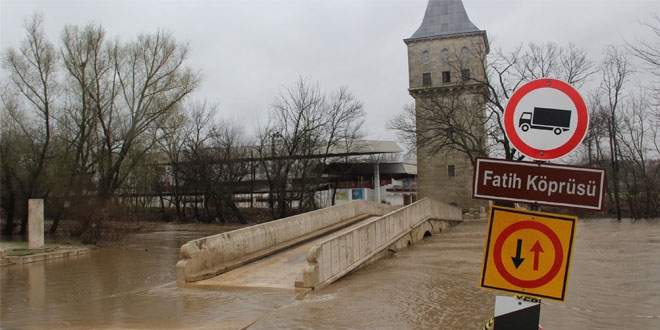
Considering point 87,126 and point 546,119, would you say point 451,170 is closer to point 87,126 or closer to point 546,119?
point 87,126

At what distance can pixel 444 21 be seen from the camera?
62.6 metres

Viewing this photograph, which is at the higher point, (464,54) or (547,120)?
(464,54)

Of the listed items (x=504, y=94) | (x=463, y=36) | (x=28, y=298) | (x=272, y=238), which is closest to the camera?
(x=28, y=298)

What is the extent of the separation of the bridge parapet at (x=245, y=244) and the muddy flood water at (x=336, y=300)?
80 centimetres

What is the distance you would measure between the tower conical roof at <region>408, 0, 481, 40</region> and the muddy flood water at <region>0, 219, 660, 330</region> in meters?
46.8

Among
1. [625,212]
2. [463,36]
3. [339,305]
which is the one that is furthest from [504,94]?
[339,305]

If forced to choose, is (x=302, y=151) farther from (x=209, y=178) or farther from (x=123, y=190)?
(x=123, y=190)

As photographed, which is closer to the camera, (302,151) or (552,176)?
(552,176)

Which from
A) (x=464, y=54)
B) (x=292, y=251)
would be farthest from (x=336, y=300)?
(x=464, y=54)

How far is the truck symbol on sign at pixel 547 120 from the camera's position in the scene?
4.66 m

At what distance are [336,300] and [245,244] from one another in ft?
19.0

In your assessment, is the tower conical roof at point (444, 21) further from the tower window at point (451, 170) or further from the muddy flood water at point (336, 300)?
the muddy flood water at point (336, 300)

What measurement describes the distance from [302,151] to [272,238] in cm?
3030

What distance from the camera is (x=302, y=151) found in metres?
47.9
